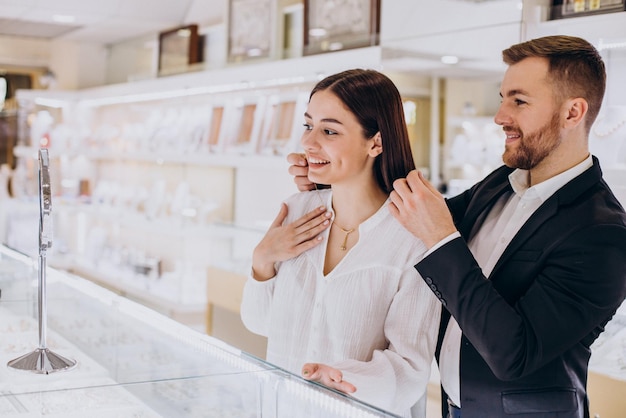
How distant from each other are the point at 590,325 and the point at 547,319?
10 centimetres

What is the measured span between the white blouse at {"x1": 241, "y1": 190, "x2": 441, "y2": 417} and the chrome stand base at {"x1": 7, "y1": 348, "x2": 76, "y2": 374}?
458 millimetres

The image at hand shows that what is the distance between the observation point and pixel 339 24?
12.6ft

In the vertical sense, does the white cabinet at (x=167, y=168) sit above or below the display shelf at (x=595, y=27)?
below

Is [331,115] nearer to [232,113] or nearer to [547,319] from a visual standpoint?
[547,319]

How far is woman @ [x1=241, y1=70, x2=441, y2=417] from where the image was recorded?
1.67 m

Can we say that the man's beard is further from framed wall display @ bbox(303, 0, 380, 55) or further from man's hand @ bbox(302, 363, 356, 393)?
framed wall display @ bbox(303, 0, 380, 55)

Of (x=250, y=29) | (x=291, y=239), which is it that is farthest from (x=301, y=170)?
(x=250, y=29)

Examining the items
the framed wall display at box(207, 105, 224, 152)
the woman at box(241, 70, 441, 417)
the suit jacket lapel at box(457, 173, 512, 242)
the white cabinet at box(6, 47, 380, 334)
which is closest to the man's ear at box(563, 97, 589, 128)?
the suit jacket lapel at box(457, 173, 512, 242)

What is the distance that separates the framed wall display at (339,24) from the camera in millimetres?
3592

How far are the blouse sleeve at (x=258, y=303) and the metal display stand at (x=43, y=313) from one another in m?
0.42

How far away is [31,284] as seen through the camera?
244cm

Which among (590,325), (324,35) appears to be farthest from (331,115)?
(324,35)

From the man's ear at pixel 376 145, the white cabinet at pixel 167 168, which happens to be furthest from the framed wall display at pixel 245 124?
the man's ear at pixel 376 145

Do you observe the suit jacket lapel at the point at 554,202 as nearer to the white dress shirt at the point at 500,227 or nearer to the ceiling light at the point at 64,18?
the white dress shirt at the point at 500,227
